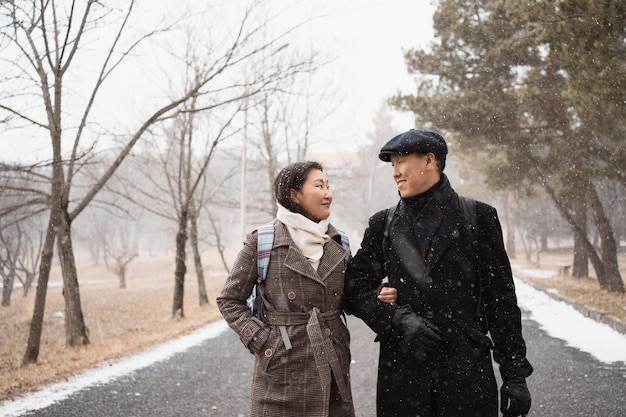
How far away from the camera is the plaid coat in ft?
8.15

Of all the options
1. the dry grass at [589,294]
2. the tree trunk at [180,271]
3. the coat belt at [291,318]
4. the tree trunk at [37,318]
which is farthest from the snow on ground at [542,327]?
the coat belt at [291,318]

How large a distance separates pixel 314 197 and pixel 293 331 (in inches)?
28.2

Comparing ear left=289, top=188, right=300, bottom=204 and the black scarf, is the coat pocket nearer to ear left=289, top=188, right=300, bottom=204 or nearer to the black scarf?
the black scarf

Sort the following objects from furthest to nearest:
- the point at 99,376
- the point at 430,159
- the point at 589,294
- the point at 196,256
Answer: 1. the point at 196,256
2. the point at 589,294
3. the point at 99,376
4. the point at 430,159

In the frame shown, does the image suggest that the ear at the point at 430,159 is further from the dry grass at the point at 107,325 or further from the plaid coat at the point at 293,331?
the dry grass at the point at 107,325

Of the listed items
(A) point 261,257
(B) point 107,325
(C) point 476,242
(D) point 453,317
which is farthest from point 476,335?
(B) point 107,325

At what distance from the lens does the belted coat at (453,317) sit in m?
2.24

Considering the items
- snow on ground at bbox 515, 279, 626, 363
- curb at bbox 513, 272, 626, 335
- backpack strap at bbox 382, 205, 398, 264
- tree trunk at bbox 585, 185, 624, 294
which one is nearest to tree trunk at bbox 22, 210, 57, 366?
backpack strap at bbox 382, 205, 398, 264

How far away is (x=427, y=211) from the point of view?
2.46 meters

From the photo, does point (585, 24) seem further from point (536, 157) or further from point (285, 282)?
point (285, 282)

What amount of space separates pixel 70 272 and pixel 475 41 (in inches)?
457

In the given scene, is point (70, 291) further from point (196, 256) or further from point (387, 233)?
point (387, 233)

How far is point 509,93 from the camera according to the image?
43.0 feet

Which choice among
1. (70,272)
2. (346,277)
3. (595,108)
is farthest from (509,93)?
(346,277)
